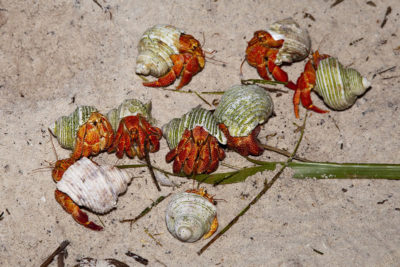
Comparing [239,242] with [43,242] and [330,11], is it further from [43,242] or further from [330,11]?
[330,11]

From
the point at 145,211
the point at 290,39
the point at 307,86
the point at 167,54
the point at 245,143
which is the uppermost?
the point at 290,39

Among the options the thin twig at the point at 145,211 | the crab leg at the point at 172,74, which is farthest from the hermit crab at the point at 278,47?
the thin twig at the point at 145,211

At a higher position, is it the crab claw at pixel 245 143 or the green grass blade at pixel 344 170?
the crab claw at pixel 245 143

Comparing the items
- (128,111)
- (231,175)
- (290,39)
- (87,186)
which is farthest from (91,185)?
(290,39)

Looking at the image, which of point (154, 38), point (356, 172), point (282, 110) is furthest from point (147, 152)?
point (356, 172)

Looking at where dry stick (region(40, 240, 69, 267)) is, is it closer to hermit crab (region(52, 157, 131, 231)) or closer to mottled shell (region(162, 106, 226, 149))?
hermit crab (region(52, 157, 131, 231))

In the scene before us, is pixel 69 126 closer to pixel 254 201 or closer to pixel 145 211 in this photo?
pixel 145 211

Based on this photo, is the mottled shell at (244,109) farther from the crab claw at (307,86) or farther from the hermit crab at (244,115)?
the crab claw at (307,86)
